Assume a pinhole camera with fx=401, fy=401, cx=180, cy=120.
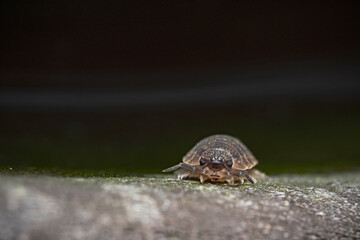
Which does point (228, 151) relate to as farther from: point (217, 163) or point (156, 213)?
point (156, 213)

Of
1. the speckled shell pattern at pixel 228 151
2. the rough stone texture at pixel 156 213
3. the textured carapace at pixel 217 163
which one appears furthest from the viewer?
the speckled shell pattern at pixel 228 151

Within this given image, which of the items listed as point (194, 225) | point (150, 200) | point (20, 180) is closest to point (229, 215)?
point (194, 225)

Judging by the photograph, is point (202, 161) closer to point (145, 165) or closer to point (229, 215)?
point (229, 215)

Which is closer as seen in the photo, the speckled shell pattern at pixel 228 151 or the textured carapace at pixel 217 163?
the textured carapace at pixel 217 163

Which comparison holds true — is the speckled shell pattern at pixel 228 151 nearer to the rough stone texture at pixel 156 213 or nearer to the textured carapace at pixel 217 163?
the textured carapace at pixel 217 163

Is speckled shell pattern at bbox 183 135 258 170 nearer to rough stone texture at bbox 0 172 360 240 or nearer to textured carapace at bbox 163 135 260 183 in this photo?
textured carapace at bbox 163 135 260 183

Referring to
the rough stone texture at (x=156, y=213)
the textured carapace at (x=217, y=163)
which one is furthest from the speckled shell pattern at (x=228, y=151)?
the rough stone texture at (x=156, y=213)

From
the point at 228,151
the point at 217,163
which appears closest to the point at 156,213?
the point at 217,163
